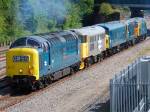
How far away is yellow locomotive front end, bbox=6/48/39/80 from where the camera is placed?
23.9 metres

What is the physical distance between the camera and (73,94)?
77.2ft

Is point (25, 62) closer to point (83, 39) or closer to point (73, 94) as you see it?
point (73, 94)

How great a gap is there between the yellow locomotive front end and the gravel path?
110 centimetres

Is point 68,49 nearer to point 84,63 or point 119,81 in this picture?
point 84,63

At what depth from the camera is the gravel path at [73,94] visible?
20562 millimetres

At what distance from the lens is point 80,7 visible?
7844 centimetres

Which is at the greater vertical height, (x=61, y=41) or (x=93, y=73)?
(x=61, y=41)

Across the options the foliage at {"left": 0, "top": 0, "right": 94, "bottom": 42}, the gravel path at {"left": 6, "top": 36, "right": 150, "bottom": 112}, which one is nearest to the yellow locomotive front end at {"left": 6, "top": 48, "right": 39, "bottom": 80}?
the gravel path at {"left": 6, "top": 36, "right": 150, "bottom": 112}

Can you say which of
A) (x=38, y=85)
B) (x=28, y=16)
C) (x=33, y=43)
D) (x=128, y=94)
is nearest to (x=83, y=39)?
(x=38, y=85)

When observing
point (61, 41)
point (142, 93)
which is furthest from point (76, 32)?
point (142, 93)

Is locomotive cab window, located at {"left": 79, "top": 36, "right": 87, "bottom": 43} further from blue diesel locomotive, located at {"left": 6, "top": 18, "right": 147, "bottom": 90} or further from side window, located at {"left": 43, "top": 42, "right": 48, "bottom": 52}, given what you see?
side window, located at {"left": 43, "top": 42, "right": 48, "bottom": 52}

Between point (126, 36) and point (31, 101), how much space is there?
3069 centimetres

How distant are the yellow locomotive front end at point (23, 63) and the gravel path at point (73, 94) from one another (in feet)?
3.62

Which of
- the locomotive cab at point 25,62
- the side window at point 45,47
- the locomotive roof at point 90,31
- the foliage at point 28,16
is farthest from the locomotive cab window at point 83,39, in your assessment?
the foliage at point 28,16
